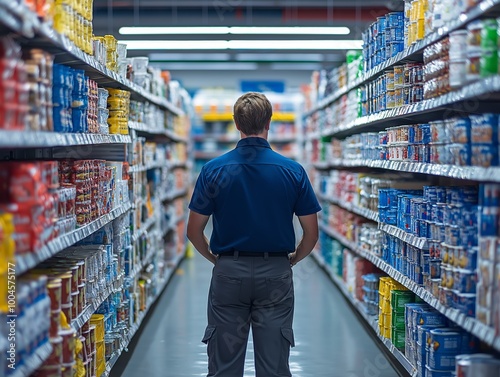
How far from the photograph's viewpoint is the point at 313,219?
3.85 m

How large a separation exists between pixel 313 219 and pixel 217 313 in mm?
700

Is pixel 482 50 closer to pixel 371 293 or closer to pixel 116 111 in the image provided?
pixel 116 111

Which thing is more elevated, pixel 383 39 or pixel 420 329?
pixel 383 39

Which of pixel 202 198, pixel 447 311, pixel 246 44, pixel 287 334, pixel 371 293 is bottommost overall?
pixel 371 293

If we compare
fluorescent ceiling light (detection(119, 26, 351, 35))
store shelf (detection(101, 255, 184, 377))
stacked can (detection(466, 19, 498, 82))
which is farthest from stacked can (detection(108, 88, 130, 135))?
fluorescent ceiling light (detection(119, 26, 351, 35))

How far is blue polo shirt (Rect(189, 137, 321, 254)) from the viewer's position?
364 cm

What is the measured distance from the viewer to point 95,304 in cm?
424

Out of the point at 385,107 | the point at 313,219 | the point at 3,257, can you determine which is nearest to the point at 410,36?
the point at 385,107

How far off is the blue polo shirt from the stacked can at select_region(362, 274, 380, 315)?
2.60 metres

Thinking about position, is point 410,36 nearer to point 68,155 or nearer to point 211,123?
point 68,155

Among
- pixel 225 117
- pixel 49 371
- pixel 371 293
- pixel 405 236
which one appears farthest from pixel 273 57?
pixel 49 371

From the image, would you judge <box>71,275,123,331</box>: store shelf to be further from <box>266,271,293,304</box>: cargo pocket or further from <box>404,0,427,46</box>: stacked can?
<box>404,0,427,46</box>: stacked can

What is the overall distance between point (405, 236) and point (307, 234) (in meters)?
1.10

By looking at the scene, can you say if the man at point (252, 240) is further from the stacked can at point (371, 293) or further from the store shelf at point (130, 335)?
the stacked can at point (371, 293)
